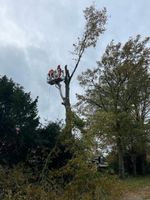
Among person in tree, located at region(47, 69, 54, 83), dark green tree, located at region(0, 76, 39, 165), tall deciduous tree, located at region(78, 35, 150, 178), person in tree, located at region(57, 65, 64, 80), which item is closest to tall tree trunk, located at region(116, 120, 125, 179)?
tall deciduous tree, located at region(78, 35, 150, 178)

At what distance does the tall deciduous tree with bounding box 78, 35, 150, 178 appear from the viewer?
2383cm

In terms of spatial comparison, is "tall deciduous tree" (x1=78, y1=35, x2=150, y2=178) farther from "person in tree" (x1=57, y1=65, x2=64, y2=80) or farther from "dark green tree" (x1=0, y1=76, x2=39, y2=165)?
"dark green tree" (x1=0, y1=76, x2=39, y2=165)

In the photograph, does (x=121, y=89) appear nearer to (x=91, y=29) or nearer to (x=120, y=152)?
(x=120, y=152)

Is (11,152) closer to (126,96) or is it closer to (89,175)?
(89,175)

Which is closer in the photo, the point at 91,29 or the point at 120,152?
the point at 91,29

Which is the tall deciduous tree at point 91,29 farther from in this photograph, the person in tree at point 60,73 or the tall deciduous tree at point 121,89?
the tall deciduous tree at point 121,89

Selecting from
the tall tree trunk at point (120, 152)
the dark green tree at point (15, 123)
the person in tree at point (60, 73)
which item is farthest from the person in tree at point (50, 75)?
the tall tree trunk at point (120, 152)

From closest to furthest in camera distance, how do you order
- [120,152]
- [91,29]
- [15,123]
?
[15,123]
[91,29]
[120,152]

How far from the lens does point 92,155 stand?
723cm

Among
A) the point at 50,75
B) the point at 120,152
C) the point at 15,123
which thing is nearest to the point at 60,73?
the point at 50,75

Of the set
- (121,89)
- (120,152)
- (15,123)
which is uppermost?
A: (121,89)

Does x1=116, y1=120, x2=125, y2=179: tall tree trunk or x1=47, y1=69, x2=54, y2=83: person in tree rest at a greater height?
x1=47, y1=69, x2=54, y2=83: person in tree

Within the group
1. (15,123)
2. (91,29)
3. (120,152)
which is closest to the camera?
(15,123)

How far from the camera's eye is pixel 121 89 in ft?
81.3
